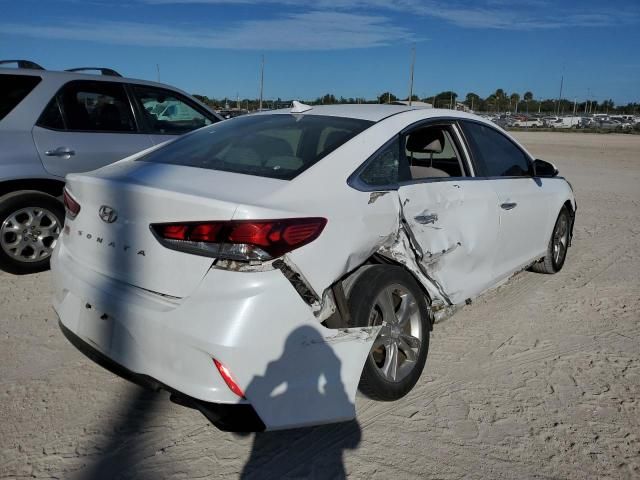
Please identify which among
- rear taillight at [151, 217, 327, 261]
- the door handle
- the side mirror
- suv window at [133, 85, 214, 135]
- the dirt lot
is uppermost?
suv window at [133, 85, 214, 135]

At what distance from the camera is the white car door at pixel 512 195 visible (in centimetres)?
413

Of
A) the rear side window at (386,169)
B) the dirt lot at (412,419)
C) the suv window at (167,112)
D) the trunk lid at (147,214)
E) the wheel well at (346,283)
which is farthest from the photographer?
the suv window at (167,112)

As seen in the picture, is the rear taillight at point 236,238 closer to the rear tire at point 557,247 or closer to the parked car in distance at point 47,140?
the parked car in distance at point 47,140

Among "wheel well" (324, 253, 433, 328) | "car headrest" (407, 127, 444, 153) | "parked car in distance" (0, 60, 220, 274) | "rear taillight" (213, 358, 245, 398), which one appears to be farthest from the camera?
"parked car in distance" (0, 60, 220, 274)

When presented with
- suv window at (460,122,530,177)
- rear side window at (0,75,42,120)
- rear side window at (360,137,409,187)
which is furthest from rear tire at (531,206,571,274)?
rear side window at (0,75,42,120)

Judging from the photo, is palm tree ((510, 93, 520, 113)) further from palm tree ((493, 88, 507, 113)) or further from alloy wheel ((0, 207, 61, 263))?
alloy wheel ((0, 207, 61, 263))

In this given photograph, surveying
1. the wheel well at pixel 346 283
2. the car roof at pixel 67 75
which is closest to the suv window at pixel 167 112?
the car roof at pixel 67 75

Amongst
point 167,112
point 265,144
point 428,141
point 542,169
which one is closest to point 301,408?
point 265,144

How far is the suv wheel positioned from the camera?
4.89m

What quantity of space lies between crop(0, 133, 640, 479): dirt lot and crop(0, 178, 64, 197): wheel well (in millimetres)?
1048

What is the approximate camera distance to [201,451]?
8.67 feet

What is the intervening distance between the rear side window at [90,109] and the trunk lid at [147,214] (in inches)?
106

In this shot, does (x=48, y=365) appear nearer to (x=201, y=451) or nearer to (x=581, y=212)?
(x=201, y=451)

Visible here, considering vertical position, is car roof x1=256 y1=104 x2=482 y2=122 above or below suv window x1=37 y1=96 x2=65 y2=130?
above
